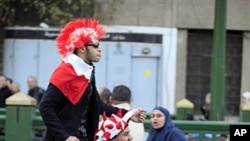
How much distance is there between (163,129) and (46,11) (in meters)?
12.7

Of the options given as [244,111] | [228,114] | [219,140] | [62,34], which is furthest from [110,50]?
[62,34]

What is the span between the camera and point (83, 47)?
6.44 meters

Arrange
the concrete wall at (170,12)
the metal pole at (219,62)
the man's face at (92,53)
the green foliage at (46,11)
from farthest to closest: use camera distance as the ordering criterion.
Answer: the concrete wall at (170,12) < the green foliage at (46,11) < the metal pole at (219,62) < the man's face at (92,53)

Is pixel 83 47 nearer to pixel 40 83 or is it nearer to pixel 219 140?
pixel 219 140

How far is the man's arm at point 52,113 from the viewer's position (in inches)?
243

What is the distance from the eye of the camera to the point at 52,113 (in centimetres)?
620

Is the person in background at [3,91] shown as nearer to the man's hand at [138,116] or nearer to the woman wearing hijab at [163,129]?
the woman wearing hijab at [163,129]

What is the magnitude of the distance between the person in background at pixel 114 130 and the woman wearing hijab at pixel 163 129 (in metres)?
1.80

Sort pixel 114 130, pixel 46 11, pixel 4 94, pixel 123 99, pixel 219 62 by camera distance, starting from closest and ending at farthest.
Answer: pixel 114 130, pixel 123 99, pixel 219 62, pixel 4 94, pixel 46 11

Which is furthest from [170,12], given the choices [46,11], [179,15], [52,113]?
[52,113]

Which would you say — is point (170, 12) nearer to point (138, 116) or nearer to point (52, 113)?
point (138, 116)

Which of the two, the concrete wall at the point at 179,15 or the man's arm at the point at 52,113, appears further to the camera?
the concrete wall at the point at 179,15

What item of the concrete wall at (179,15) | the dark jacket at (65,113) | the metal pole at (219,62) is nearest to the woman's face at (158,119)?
the dark jacket at (65,113)

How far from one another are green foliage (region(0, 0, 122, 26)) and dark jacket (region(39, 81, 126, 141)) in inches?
550
